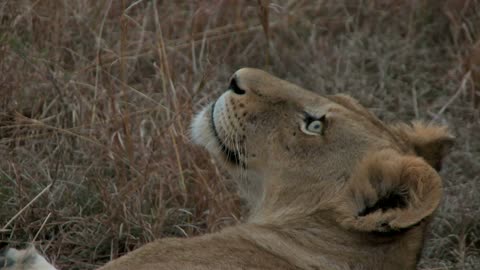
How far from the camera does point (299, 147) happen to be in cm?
376

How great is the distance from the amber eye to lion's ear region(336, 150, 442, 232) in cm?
22

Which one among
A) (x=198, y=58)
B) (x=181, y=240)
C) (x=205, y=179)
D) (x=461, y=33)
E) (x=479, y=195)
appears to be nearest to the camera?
(x=181, y=240)

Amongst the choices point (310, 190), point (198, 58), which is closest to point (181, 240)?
point (310, 190)

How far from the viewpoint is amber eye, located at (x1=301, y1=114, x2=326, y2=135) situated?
12.3 feet

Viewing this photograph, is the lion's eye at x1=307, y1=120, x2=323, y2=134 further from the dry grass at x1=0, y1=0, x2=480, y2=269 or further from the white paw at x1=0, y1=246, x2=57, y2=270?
the white paw at x1=0, y1=246, x2=57, y2=270

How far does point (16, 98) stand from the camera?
16.7 ft

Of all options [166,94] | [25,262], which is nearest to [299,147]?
[25,262]

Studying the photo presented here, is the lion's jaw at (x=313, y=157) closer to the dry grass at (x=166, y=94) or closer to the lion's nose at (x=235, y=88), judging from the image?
the lion's nose at (x=235, y=88)

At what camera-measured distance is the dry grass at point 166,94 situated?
459 centimetres

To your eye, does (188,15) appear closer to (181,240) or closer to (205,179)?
(205,179)

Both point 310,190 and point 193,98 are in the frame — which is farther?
point 193,98

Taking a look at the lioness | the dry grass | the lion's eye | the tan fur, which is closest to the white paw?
the lioness

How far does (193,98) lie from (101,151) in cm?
60

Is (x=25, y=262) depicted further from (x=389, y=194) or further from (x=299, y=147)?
(x=389, y=194)
